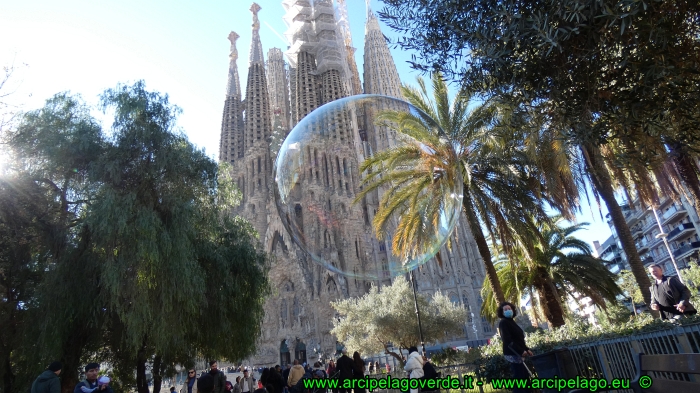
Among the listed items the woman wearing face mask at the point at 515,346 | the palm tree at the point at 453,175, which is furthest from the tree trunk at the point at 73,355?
the woman wearing face mask at the point at 515,346

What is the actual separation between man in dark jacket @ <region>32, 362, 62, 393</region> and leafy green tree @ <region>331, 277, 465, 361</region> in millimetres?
18810

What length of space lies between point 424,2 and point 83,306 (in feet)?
35.4

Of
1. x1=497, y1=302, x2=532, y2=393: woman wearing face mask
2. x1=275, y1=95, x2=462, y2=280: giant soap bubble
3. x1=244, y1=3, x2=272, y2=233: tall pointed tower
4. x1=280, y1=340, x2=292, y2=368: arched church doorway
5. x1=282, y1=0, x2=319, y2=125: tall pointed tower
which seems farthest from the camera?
x1=282, y1=0, x2=319, y2=125: tall pointed tower

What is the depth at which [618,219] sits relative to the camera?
963 cm

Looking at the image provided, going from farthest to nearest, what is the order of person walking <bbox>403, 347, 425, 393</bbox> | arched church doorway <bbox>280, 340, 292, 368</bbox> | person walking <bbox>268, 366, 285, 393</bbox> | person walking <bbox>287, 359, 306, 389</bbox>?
arched church doorway <bbox>280, 340, 292, 368</bbox>, person walking <bbox>268, 366, 285, 393</bbox>, person walking <bbox>287, 359, 306, 389</bbox>, person walking <bbox>403, 347, 425, 393</bbox>

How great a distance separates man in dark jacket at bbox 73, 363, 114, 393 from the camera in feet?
15.9

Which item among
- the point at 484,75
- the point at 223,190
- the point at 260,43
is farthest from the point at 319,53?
the point at 484,75

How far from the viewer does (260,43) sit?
62500 mm

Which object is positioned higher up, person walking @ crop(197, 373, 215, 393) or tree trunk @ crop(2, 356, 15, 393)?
tree trunk @ crop(2, 356, 15, 393)

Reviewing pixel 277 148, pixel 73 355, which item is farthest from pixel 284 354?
pixel 73 355

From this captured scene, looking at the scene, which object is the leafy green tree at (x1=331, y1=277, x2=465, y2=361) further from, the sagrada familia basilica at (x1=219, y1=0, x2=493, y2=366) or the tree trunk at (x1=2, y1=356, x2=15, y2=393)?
the tree trunk at (x1=2, y1=356, x2=15, y2=393)

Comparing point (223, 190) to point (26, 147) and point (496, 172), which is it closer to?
point (26, 147)

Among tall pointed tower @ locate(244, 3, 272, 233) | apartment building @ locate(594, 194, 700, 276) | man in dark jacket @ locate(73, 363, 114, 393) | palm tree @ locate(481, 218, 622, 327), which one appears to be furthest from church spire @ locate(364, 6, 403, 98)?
man in dark jacket @ locate(73, 363, 114, 393)

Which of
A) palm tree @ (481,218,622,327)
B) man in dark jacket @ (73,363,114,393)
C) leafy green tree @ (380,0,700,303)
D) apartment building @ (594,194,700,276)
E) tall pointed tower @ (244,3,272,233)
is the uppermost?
tall pointed tower @ (244,3,272,233)
